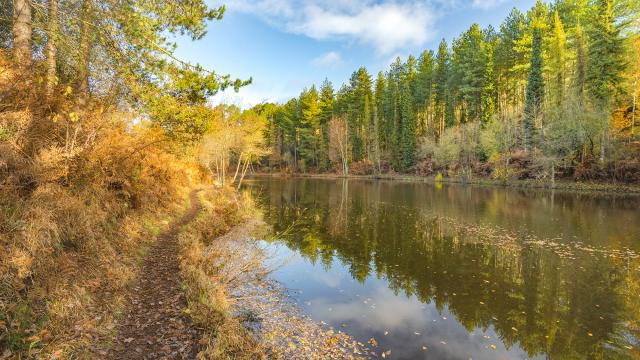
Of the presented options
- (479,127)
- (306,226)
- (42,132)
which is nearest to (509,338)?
(42,132)

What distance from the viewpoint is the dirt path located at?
17.5 feet

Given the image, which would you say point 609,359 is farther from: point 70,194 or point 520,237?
point 70,194

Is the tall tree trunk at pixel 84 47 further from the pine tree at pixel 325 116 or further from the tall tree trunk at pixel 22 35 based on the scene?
the pine tree at pixel 325 116

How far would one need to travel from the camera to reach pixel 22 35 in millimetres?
7477

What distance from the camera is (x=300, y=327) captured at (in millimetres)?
7672

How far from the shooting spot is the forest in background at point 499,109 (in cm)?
3475

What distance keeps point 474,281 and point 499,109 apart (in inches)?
2190

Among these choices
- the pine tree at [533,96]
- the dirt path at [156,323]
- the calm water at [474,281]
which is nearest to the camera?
the dirt path at [156,323]

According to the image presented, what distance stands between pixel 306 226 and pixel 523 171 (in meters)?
33.8

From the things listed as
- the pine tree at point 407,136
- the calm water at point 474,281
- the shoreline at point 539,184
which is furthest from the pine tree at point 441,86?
the calm water at point 474,281

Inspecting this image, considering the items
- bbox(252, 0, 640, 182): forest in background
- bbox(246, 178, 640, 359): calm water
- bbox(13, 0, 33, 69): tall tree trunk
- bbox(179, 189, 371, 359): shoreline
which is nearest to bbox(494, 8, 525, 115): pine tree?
bbox(252, 0, 640, 182): forest in background

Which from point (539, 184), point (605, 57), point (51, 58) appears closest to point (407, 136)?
point (539, 184)

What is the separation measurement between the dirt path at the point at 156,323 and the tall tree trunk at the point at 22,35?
5536 mm

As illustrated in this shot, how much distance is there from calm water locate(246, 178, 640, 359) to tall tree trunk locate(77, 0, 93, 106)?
808 centimetres
